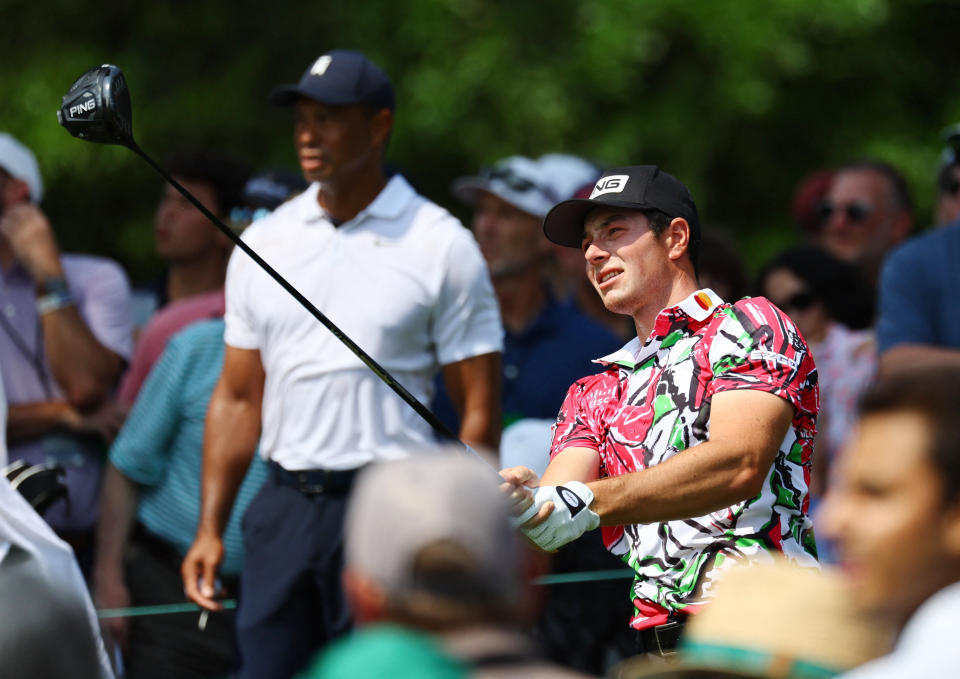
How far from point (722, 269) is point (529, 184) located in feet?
2.92

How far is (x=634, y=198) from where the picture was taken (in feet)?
12.0

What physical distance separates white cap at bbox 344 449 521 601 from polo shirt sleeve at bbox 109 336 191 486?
3.49 m

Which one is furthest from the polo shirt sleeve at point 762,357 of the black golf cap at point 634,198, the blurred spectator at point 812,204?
the blurred spectator at point 812,204

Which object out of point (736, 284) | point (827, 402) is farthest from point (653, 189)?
point (827, 402)

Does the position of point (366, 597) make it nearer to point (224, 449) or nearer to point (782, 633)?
point (782, 633)

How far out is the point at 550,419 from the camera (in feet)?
18.3

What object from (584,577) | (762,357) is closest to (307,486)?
(584,577)

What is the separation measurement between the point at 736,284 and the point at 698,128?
3.84 metres

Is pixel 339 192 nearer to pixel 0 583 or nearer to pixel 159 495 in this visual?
pixel 159 495

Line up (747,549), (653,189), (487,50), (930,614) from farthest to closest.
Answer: (487,50) → (653,189) → (747,549) → (930,614)

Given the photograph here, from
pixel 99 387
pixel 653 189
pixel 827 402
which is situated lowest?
pixel 827 402

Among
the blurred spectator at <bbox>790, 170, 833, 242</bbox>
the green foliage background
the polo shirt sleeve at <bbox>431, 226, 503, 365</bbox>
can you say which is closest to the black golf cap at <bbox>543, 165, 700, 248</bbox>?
the polo shirt sleeve at <bbox>431, 226, 503, 365</bbox>

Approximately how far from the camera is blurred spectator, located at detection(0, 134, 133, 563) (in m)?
5.59

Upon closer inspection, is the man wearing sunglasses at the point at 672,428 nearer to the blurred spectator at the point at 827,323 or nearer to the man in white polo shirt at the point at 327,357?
the man in white polo shirt at the point at 327,357
